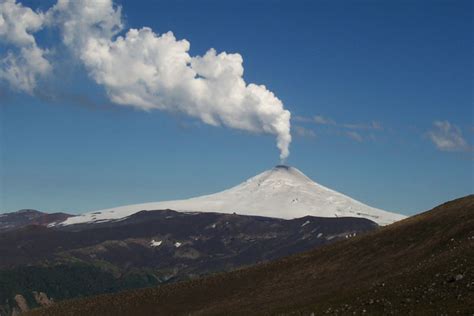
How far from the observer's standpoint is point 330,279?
3570 inches

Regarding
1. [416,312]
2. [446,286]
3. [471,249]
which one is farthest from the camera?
[471,249]

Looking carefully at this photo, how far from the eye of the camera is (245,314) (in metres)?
81.4

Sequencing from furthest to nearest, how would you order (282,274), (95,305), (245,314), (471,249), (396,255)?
(95,305) → (282,274) → (396,255) → (245,314) → (471,249)

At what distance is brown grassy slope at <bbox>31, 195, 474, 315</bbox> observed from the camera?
178ft

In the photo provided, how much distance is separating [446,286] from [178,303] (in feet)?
207

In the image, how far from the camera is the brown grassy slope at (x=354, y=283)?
54406 millimetres

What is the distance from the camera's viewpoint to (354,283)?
79.4 meters

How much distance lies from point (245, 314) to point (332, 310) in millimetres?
25283

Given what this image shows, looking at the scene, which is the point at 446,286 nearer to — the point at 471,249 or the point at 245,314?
the point at 471,249

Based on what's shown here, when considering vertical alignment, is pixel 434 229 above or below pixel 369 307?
above

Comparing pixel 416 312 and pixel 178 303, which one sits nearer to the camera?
pixel 416 312

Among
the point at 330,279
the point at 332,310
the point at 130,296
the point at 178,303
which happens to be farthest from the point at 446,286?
the point at 130,296

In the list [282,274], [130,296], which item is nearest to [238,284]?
[282,274]

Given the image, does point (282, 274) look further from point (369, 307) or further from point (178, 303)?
point (369, 307)
